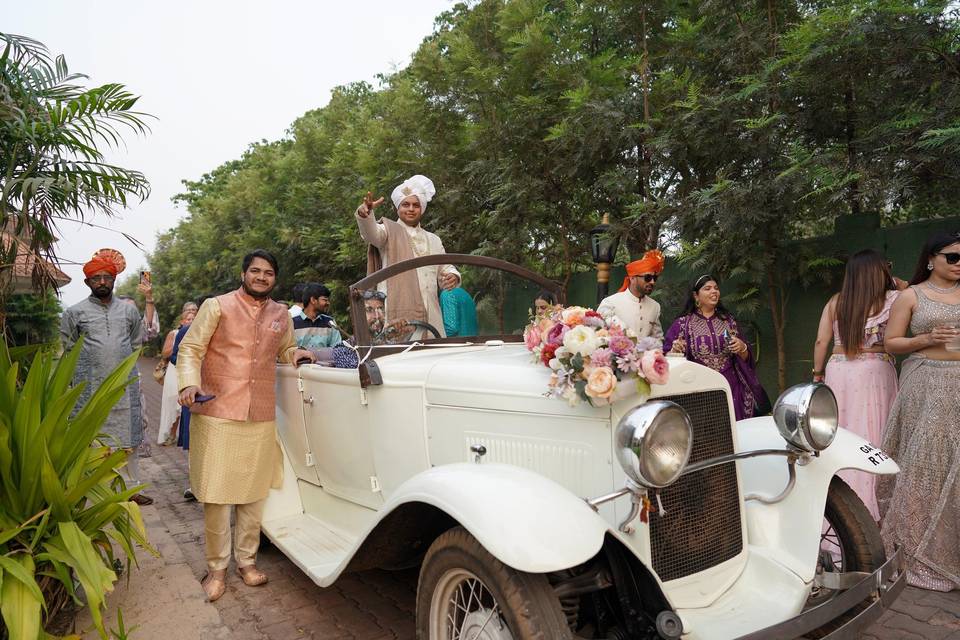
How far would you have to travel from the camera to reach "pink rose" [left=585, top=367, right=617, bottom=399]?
216cm

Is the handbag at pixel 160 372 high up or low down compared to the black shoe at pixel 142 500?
up

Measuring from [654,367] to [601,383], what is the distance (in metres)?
0.20

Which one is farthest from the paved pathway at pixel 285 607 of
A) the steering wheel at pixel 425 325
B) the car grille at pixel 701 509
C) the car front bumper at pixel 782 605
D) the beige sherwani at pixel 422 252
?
the beige sherwani at pixel 422 252

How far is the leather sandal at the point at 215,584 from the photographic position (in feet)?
11.1

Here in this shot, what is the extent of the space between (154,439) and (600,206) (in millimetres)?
7276

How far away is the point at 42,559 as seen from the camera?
269cm

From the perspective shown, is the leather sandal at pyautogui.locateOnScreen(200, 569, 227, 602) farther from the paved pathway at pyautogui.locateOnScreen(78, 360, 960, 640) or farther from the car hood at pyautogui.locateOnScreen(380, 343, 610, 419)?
the car hood at pyautogui.locateOnScreen(380, 343, 610, 419)

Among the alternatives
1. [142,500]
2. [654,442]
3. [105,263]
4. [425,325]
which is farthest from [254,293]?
[142,500]

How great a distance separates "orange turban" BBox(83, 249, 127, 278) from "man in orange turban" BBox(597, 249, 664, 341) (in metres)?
3.76

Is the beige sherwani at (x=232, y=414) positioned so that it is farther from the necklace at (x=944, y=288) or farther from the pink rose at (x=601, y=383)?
the necklace at (x=944, y=288)

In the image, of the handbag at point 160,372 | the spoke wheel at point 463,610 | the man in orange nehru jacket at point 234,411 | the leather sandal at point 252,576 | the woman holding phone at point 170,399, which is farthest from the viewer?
the woman holding phone at point 170,399

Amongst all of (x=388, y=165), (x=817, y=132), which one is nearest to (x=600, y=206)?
(x=817, y=132)

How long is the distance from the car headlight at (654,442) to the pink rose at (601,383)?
0.55 ft

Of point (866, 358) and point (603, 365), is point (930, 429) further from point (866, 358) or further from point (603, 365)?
point (603, 365)
